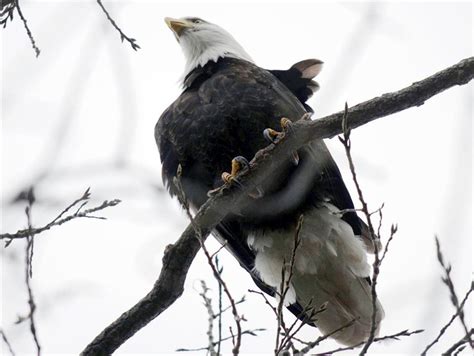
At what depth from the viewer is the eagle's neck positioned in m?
4.85

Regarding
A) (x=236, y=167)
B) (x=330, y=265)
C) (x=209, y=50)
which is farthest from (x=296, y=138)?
(x=209, y=50)

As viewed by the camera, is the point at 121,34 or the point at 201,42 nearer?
the point at 121,34

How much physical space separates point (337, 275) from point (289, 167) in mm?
661

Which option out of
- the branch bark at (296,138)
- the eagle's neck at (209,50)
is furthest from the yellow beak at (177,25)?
the branch bark at (296,138)

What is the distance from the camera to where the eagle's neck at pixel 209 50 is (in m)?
4.85

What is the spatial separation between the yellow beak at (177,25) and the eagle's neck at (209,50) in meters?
0.11

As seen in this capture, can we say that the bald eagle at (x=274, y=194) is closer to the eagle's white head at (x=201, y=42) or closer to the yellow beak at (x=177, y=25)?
the eagle's white head at (x=201, y=42)

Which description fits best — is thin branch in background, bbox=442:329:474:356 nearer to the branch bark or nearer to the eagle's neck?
the branch bark

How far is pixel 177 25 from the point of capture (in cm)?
536

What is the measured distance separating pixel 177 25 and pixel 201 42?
310mm

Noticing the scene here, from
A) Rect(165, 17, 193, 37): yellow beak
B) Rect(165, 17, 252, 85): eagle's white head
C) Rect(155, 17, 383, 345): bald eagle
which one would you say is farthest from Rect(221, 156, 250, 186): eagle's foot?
Rect(165, 17, 193, 37): yellow beak

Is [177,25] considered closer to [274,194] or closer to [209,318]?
[274,194]

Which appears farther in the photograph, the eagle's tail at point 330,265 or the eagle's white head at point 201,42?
the eagle's white head at point 201,42

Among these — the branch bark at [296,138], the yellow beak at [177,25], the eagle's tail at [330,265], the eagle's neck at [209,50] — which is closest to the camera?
the branch bark at [296,138]
